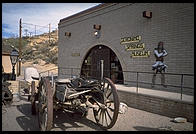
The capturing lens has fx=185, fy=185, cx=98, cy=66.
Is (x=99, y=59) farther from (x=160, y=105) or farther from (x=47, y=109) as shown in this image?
(x=47, y=109)

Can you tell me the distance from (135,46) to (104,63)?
2794 mm

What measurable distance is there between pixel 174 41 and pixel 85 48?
651cm

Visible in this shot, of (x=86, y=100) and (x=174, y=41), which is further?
(x=174, y=41)

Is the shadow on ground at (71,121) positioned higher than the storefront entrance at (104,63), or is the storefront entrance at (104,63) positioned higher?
the storefront entrance at (104,63)

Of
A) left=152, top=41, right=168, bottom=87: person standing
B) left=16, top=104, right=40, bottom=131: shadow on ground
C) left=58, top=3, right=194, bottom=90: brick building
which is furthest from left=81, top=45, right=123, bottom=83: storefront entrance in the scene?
left=16, top=104, right=40, bottom=131: shadow on ground

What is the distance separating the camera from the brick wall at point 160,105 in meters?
5.54

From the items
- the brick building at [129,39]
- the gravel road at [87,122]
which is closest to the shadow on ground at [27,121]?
the gravel road at [87,122]

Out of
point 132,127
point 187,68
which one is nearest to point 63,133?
point 132,127

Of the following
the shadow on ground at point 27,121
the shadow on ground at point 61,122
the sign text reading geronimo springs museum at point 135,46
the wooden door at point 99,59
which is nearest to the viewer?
the shadow on ground at point 27,121

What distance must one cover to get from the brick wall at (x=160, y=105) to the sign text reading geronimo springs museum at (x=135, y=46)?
2.58m

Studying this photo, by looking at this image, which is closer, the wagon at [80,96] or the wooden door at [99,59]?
the wagon at [80,96]

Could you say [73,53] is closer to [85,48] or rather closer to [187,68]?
[85,48]

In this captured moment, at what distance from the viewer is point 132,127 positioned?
16.6ft

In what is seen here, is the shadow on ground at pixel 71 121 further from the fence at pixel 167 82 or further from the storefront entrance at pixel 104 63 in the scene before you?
the storefront entrance at pixel 104 63
